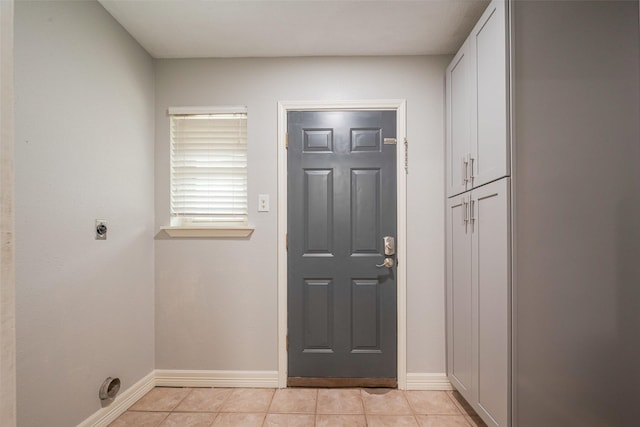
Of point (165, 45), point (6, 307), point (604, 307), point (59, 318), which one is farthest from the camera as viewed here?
point (165, 45)

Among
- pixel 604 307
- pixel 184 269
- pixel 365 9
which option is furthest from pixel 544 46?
pixel 184 269

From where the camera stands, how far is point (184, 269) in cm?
253

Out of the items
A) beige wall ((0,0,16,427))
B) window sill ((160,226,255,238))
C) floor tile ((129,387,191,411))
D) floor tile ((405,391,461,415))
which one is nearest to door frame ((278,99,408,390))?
floor tile ((405,391,461,415))

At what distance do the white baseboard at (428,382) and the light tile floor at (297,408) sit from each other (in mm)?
40

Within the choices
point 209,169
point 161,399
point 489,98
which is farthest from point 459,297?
point 161,399

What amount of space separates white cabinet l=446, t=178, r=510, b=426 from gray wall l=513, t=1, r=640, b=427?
0.24 feet

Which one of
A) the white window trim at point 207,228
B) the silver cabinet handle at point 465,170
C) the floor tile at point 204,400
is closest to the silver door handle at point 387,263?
the silver cabinet handle at point 465,170

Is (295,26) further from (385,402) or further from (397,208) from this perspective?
(385,402)

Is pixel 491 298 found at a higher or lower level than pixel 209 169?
lower

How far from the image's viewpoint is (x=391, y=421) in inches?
80.5

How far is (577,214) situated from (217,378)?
7.91 ft

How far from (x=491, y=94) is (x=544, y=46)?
28 centimetres

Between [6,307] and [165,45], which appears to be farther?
[165,45]

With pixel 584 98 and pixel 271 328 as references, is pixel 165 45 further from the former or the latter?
pixel 584 98
